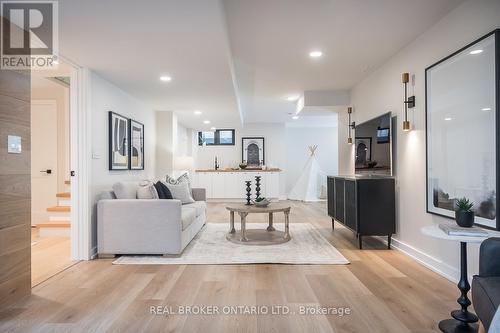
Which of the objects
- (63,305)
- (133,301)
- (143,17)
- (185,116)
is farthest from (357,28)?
(185,116)

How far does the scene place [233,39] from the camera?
3.50m

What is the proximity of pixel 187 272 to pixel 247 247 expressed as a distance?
3.57 feet

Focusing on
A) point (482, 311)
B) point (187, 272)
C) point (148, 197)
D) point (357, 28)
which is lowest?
point (187, 272)

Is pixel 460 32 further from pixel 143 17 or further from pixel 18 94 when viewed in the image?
pixel 18 94

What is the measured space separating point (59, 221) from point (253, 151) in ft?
19.8

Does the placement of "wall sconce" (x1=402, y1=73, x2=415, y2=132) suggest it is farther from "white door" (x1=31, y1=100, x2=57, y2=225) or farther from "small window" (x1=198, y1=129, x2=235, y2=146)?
"small window" (x1=198, y1=129, x2=235, y2=146)

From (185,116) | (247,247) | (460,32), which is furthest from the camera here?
(185,116)

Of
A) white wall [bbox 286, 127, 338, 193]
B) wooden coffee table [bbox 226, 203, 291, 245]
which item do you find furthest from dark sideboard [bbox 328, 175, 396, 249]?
white wall [bbox 286, 127, 338, 193]

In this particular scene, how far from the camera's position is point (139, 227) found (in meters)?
3.61

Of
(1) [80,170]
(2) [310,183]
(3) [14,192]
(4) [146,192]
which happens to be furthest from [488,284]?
(2) [310,183]

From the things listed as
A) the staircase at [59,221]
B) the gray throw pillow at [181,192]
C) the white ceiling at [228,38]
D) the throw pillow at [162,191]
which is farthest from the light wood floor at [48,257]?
the white ceiling at [228,38]

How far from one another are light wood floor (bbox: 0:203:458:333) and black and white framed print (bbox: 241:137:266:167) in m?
6.45

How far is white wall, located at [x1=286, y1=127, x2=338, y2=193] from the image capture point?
34.1 feet

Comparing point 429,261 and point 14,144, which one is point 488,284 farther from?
point 14,144
